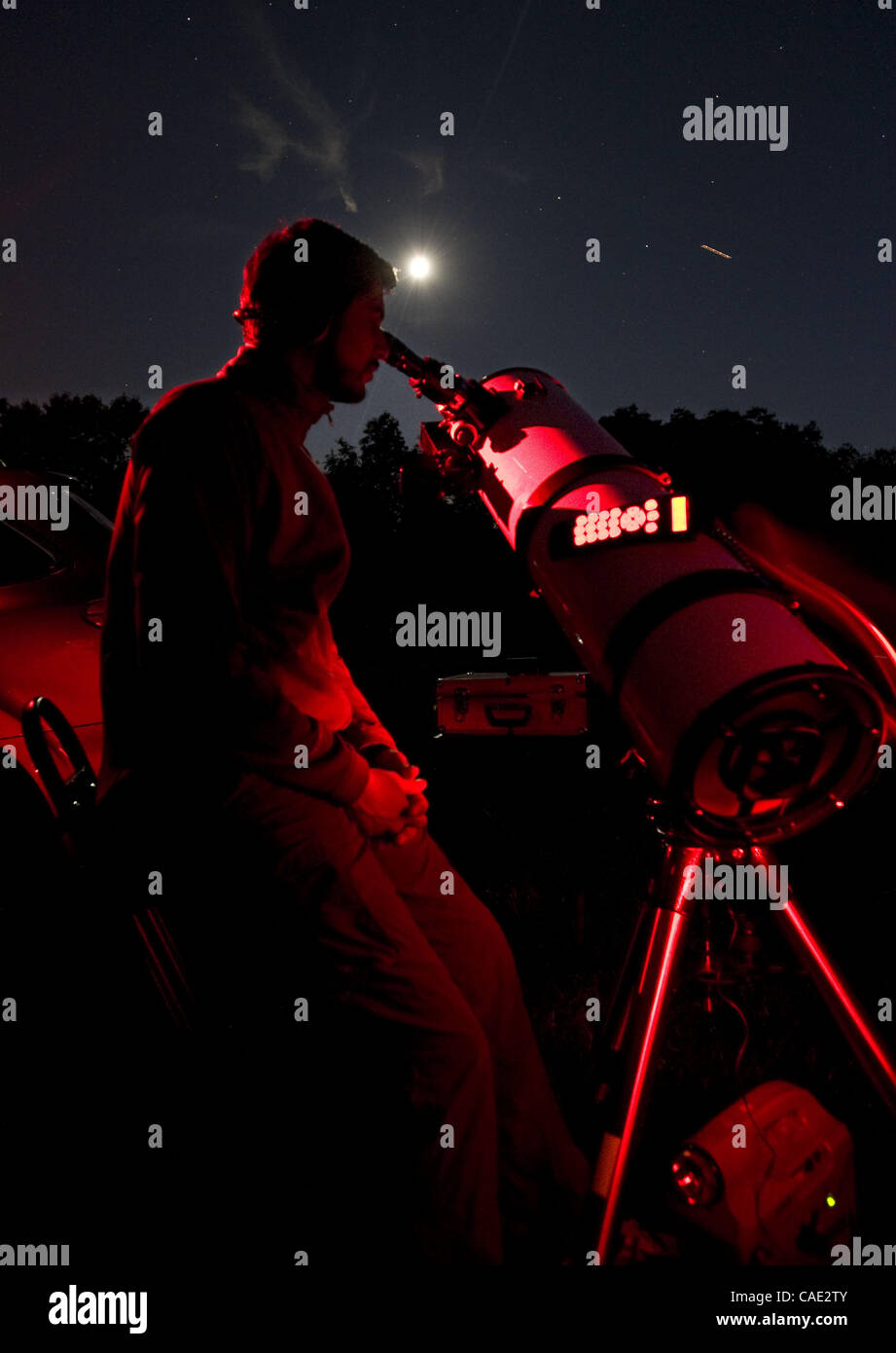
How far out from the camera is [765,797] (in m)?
1.80

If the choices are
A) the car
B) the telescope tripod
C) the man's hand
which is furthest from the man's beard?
the car

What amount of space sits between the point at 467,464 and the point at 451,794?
382 cm

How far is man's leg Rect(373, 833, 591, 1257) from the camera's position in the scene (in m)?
2.36

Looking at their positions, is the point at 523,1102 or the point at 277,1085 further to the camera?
the point at 277,1085

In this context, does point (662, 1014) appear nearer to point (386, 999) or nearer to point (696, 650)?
point (386, 999)

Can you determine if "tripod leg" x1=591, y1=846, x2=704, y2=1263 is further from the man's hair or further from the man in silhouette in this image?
the man's hair

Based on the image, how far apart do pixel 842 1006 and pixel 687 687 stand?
911 mm

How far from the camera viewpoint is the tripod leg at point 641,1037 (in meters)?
1.91

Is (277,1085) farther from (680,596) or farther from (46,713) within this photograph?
(680,596)

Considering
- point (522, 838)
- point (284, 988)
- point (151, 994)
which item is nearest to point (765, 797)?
point (284, 988)

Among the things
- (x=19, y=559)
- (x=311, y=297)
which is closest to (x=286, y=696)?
(x=311, y=297)

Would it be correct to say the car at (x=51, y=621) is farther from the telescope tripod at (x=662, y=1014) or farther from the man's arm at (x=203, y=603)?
the telescope tripod at (x=662, y=1014)

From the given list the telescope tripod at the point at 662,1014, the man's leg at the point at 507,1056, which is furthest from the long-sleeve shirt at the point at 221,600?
the telescope tripod at the point at 662,1014

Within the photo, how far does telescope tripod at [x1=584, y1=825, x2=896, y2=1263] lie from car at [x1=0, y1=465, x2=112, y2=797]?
2.87 meters
